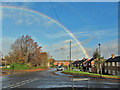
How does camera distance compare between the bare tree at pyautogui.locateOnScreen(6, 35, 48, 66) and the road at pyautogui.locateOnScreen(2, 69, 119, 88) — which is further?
the bare tree at pyautogui.locateOnScreen(6, 35, 48, 66)

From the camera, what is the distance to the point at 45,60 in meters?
82.1

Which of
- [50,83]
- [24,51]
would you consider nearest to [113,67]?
[24,51]

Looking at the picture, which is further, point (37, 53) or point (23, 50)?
point (37, 53)

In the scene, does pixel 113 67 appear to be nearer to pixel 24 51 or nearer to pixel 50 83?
pixel 24 51

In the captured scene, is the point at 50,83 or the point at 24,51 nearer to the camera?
the point at 50,83

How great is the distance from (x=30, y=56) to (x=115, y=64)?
29.9 metres

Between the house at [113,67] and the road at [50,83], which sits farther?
the house at [113,67]

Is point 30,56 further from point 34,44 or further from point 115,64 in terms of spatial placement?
point 115,64

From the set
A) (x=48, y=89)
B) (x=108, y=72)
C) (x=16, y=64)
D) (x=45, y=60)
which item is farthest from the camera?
(x=45, y=60)

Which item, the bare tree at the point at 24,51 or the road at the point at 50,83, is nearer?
the road at the point at 50,83

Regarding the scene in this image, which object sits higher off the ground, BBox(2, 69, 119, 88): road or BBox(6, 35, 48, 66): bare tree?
BBox(6, 35, 48, 66): bare tree

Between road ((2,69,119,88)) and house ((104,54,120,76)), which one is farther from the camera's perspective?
house ((104,54,120,76))

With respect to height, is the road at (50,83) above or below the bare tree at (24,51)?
below

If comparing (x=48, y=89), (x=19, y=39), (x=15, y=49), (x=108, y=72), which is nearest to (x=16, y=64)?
(x=15, y=49)
